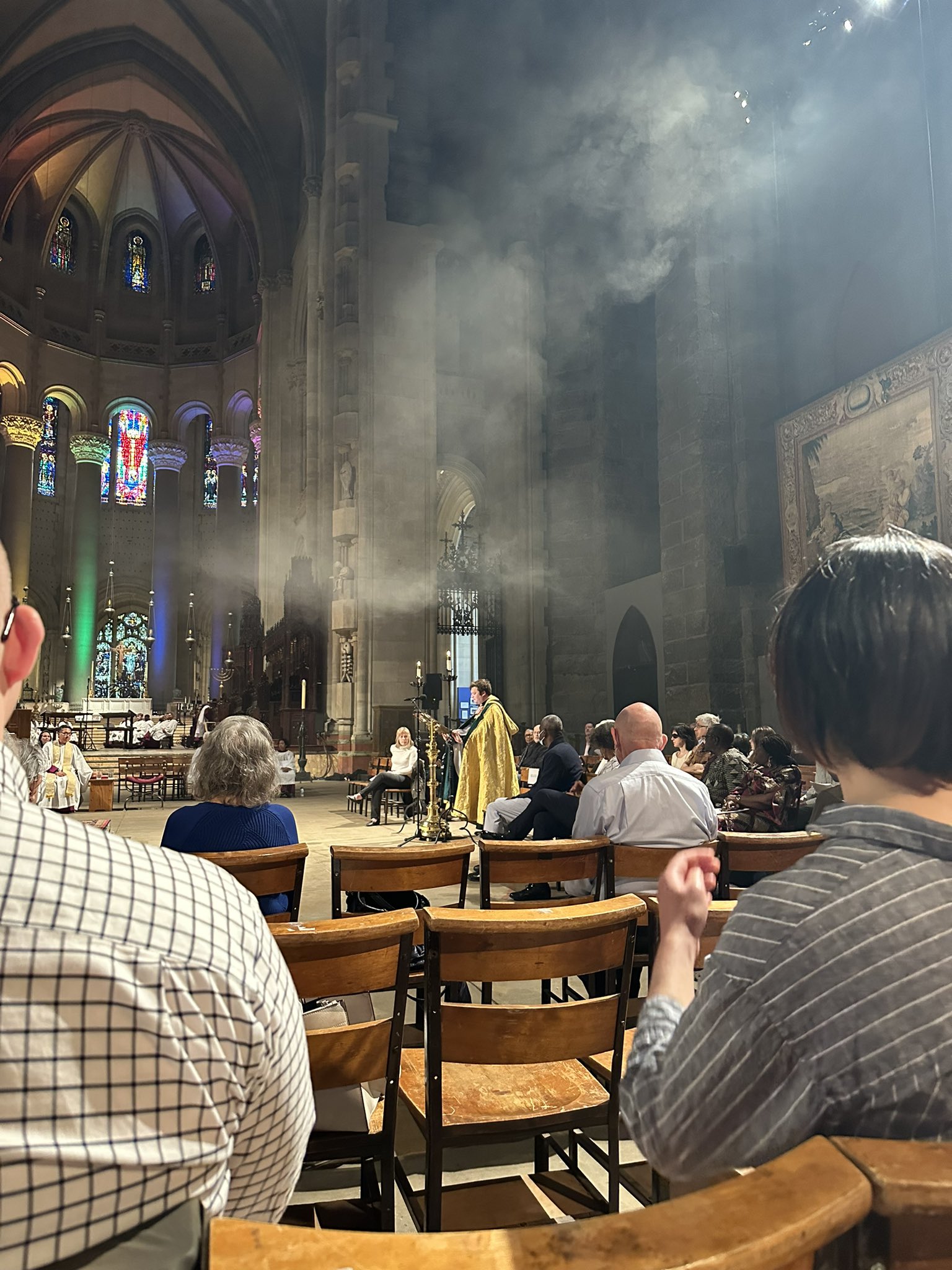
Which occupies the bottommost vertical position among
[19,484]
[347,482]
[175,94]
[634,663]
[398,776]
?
[398,776]

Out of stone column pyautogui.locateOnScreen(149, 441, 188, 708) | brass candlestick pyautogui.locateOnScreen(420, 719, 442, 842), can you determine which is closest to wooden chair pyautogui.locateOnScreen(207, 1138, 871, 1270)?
brass candlestick pyautogui.locateOnScreen(420, 719, 442, 842)

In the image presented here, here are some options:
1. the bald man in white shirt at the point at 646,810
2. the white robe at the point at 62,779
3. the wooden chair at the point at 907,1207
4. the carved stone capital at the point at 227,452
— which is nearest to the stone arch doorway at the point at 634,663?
the white robe at the point at 62,779

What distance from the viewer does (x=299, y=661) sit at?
16.2 metres

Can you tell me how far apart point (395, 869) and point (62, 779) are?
24.4 feet

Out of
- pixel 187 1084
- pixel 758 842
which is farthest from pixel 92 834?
pixel 758 842

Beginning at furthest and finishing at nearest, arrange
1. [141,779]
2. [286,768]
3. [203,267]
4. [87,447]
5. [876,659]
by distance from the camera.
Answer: [203,267] → [87,447] → [141,779] → [286,768] → [876,659]

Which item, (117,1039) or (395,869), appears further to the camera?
(395,869)

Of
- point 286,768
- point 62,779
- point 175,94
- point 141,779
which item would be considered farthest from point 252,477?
point 62,779

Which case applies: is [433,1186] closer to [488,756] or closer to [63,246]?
[488,756]

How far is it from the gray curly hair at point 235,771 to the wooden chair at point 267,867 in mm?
244

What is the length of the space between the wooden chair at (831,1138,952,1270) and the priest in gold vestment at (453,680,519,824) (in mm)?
6576

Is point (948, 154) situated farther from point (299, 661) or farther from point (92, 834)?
point (299, 661)

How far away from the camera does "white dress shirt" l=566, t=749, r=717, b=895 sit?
3.15 meters

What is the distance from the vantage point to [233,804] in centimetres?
266
